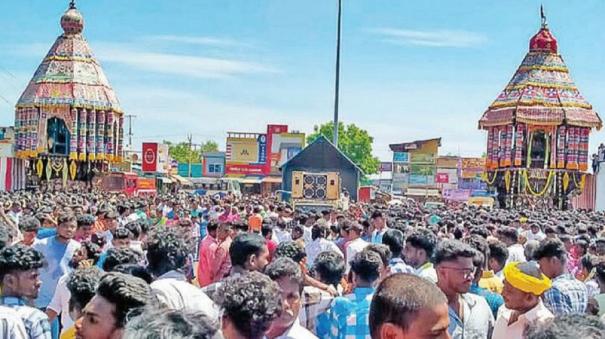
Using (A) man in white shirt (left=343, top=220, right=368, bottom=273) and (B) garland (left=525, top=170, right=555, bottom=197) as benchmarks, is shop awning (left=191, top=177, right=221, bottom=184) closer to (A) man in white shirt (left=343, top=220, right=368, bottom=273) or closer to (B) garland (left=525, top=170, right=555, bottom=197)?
(B) garland (left=525, top=170, right=555, bottom=197)

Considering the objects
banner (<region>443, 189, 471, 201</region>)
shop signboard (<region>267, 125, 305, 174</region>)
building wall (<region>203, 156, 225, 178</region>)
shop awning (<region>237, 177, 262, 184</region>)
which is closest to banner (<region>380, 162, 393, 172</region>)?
shop signboard (<region>267, 125, 305, 174</region>)

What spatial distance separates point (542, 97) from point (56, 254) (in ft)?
100

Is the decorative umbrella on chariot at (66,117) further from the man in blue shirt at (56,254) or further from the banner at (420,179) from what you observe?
the man in blue shirt at (56,254)

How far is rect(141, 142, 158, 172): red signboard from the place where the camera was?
1702 inches

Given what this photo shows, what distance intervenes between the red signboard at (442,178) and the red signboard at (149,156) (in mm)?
23418

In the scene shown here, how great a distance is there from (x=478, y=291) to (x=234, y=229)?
160 inches

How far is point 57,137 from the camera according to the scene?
122 feet

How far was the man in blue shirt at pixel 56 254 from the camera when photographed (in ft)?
20.7

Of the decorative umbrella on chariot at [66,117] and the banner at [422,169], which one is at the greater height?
the decorative umbrella on chariot at [66,117]

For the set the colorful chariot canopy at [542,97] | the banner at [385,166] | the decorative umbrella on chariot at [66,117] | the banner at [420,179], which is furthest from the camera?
the banner at [385,166]

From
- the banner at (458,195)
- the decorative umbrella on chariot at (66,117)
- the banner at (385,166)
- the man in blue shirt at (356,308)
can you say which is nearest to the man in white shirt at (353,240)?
the man in blue shirt at (356,308)

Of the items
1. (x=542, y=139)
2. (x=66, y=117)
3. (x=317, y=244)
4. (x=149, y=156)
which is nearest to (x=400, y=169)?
(x=149, y=156)

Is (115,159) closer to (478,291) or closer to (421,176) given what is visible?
(421,176)

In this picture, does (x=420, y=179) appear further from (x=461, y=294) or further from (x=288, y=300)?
(x=288, y=300)
